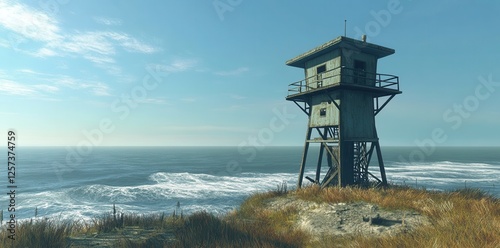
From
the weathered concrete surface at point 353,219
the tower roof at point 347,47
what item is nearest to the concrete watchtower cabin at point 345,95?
the tower roof at point 347,47

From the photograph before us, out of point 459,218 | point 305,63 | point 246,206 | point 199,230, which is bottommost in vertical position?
point 246,206

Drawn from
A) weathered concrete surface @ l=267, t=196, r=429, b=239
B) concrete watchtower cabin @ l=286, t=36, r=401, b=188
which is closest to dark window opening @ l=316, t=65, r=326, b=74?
concrete watchtower cabin @ l=286, t=36, r=401, b=188

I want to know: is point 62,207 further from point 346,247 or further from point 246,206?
point 346,247

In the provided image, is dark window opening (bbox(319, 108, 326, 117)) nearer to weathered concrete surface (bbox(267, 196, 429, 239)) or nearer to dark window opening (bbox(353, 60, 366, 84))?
dark window opening (bbox(353, 60, 366, 84))

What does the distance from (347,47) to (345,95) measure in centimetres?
302

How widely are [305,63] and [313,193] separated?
10.0m

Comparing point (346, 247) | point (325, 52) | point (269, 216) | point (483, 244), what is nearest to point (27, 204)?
point (269, 216)

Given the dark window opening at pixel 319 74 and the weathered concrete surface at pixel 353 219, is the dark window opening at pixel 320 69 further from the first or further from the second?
the weathered concrete surface at pixel 353 219

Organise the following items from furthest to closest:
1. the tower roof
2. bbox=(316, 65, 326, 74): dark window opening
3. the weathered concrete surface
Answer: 1. bbox=(316, 65, 326, 74): dark window opening
2. the tower roof
3. the weathered concrete surface

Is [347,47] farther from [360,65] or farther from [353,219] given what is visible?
[353,219]

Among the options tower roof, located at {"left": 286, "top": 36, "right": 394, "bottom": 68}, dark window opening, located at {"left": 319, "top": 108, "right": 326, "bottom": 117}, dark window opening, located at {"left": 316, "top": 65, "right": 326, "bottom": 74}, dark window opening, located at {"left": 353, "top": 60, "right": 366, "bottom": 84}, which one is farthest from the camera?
dark window opening, located at {"left": 319, "top": 108, "right": 326, "bottom": 117}

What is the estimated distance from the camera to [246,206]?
15.3 meters

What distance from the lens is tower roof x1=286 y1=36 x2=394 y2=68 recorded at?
1686 centimetres

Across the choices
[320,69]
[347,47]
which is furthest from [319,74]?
[347,47]
